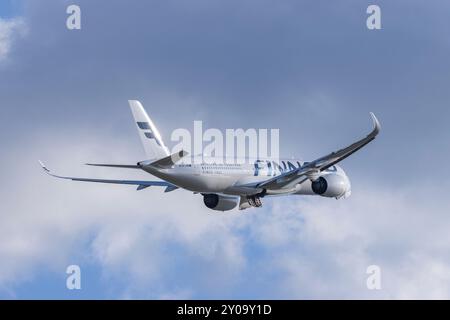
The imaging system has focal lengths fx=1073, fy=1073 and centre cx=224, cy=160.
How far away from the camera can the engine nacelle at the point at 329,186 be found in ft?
288

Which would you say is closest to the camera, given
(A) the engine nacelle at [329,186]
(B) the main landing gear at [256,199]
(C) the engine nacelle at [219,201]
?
(B) the main landing gear at [256,199]

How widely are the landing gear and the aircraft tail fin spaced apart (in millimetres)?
9038

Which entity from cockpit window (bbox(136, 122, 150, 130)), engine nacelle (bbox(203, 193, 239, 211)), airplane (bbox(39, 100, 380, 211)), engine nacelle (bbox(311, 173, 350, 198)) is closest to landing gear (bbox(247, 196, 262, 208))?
airplane (bbox(39, 100, 380, 211))

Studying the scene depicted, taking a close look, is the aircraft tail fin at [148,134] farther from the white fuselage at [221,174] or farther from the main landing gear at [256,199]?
the main landing gear at [256,199]

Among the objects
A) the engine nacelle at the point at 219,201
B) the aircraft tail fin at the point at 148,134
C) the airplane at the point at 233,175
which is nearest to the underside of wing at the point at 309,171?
the airplane at the point at 233,175

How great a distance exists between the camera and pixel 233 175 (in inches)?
3302

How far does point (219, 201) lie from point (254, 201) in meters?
2.99

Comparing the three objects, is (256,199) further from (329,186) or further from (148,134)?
(148,134)

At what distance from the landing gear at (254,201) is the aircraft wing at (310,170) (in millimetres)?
1591

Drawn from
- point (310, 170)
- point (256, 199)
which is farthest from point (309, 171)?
point (256, 199)

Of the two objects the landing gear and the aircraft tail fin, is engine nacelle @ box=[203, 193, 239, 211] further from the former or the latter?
the aircraft tail fin

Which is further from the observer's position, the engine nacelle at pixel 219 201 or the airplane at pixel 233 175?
the engine nacelle at pixel 219 201
